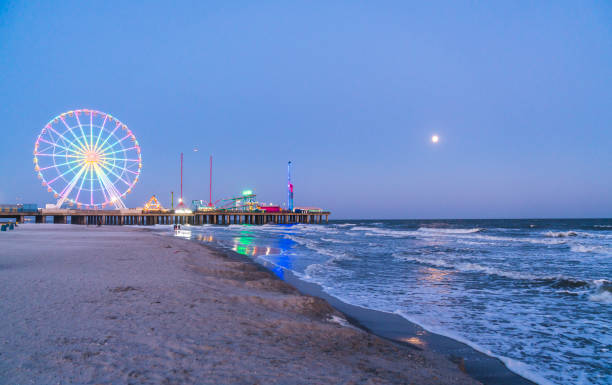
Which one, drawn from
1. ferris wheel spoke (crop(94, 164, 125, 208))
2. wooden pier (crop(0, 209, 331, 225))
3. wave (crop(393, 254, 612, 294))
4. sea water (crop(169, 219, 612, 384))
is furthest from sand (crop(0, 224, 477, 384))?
wooden pier (crop(0, 209, 331, 225))

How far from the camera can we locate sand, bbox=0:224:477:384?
3.28 m

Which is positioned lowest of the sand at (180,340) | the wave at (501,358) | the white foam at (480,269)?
the white foam at (480,269)

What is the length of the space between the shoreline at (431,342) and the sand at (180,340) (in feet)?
1.03

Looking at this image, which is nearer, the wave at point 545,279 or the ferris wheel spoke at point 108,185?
the wave at point 545,279

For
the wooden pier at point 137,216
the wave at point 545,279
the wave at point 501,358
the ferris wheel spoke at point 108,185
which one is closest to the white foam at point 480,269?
the wave at point 545,279

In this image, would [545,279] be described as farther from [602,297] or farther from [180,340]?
[180,340]

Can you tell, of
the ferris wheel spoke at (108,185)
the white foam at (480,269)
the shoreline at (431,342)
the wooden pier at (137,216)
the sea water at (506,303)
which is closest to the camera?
the shoreline at (431,342)

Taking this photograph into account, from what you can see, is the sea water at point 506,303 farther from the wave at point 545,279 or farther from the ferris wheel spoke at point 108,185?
the ferris wheel spoke at point 108,185

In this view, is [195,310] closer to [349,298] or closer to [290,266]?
[349,298]

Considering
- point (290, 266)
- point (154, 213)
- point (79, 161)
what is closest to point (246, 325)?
point (290, 266)

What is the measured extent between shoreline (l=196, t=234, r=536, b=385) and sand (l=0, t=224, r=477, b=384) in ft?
1.03

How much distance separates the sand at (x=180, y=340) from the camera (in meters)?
3.28

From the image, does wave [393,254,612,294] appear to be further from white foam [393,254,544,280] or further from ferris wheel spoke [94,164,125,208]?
ferris wheel spoke [94,164,125,208]

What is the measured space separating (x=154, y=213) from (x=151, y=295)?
235 feet
